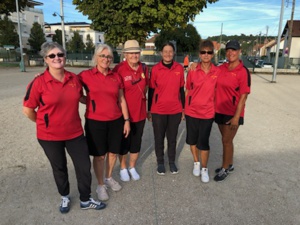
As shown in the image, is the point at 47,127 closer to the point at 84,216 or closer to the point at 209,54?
the point at 84,216

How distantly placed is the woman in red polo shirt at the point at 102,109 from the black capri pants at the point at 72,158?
0.76ft

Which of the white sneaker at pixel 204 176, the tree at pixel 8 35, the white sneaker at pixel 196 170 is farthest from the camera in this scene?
the tree at pixel 8 35

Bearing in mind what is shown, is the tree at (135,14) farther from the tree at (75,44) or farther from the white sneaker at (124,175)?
the tree at (75,44)

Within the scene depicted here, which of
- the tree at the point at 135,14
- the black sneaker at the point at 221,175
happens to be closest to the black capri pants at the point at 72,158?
the black sneaker at the point at 221,175

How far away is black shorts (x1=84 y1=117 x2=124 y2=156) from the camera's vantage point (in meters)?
2.98

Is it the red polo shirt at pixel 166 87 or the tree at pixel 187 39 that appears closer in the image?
the red polo shirt at pixel 166 87

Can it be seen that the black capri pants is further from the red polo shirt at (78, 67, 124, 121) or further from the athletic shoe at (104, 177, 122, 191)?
the athletic shoe at (104, 177, 122, 191)

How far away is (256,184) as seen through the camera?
3604 mm

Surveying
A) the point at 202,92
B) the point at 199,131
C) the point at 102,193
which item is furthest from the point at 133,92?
the point at 102,193

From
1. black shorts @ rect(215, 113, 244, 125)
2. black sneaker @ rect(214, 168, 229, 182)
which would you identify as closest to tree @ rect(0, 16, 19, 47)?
black shorts @ rect(215, 113, 244, 125)

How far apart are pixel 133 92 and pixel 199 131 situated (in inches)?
42.7

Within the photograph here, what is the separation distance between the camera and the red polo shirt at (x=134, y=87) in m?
3.31

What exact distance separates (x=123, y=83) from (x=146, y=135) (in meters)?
2.61

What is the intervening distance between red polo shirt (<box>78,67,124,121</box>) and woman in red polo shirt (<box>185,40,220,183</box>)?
110cm
